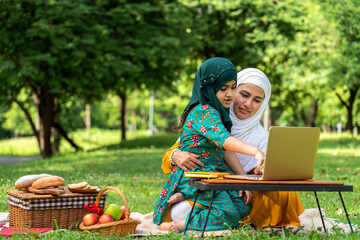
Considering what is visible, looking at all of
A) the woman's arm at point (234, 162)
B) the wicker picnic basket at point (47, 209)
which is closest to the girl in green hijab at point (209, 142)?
the woman's arm at point (234, 162)

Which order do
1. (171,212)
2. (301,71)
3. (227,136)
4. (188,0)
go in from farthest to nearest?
1. (188,0)
2. (301,71)
3. (171,212)
4. (227,136)

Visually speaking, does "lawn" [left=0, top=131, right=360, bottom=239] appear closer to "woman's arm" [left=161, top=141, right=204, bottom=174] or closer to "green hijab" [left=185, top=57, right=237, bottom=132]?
"woman's arm" [left=161, top=141, right=204, bottom=174]

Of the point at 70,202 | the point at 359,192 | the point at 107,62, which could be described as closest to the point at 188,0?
the point at 107,62

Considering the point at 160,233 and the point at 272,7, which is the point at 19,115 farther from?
the point at 160,233

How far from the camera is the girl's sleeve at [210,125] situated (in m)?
3.95

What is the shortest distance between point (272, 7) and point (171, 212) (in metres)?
15.8

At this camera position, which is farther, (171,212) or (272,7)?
(272,7)

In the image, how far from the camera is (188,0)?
2042cm

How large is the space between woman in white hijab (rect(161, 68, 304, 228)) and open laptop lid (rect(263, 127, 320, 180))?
24.5 inches

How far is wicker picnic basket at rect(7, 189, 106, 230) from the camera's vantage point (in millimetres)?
4391

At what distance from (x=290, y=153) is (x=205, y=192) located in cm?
97

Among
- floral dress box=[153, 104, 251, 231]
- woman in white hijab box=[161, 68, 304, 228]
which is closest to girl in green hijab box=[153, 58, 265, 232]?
floral dress box=[153, 104, 251, 231]

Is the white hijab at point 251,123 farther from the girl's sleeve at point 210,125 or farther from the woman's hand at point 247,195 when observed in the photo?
the girl's sleeve at point 210,125

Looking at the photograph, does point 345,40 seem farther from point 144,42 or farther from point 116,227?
point 116,227
